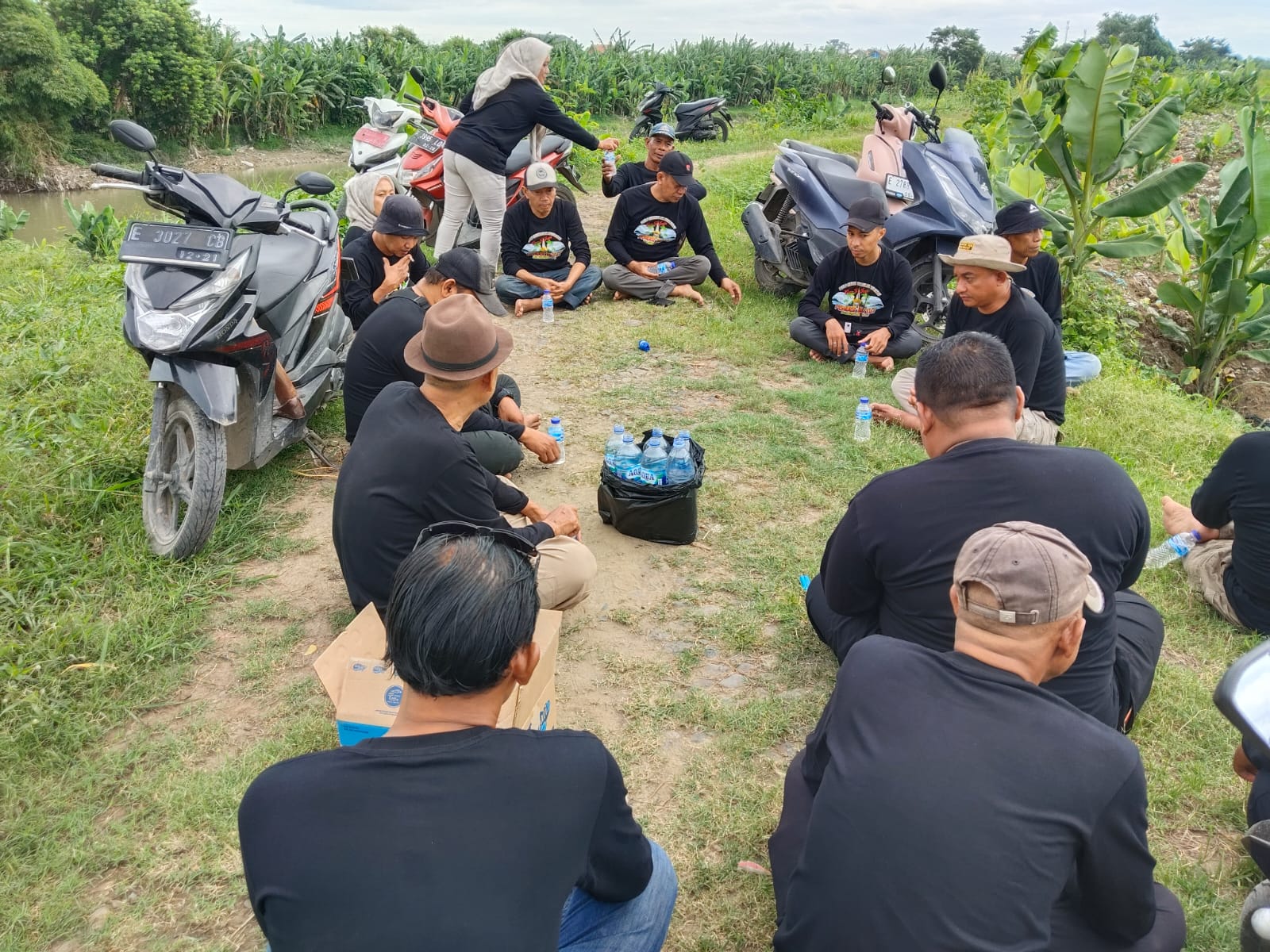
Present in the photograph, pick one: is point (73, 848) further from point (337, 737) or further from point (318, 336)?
point (318, 336)

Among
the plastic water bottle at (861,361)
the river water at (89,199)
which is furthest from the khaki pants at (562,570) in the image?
the river water at (89,199)

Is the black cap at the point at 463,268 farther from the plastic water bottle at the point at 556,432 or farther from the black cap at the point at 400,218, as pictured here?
the black cap at the point at 400,218

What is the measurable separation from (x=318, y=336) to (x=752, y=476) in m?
2.45

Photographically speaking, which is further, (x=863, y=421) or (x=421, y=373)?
(x=863, y=421)

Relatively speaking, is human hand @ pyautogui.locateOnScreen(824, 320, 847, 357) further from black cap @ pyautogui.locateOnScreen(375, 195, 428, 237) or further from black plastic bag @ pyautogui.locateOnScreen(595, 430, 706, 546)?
black cap @ pyautogui.locateOnScreen(375, 195, 428, 237)

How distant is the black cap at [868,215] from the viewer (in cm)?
602

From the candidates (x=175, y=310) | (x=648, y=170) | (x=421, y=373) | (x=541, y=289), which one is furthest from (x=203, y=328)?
(x=648, y=170)

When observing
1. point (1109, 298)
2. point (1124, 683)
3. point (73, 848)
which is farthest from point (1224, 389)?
point (73, 848)

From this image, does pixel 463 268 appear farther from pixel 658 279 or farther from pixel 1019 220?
pixel 658 279

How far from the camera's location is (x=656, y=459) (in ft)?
13.8

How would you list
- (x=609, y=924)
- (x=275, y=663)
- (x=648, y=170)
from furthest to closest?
(x=648, y=170) < (x=275, y=663) < (x=609, y=924)

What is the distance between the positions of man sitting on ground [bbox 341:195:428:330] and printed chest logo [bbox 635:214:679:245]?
2314 mm

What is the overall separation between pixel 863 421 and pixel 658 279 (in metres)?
2.82

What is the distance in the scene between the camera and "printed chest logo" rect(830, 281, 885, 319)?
634cm
